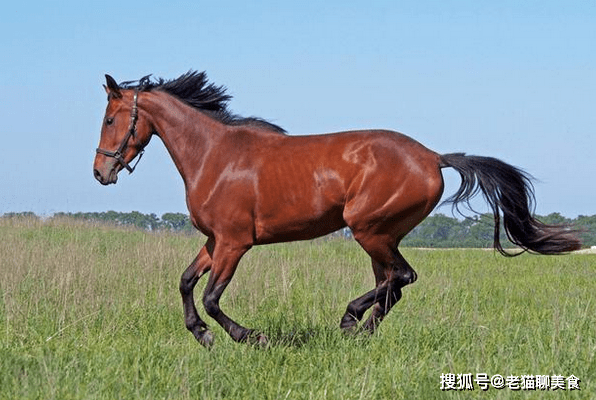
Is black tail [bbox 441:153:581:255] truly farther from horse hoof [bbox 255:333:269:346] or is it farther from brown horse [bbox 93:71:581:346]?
horse hoof [bbox 255:333:269:346]

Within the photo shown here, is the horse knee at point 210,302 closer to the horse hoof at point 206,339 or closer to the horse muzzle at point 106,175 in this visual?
the horse hoof at point 206,339

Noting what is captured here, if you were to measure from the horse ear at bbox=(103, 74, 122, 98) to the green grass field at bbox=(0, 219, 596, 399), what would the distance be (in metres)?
1.97

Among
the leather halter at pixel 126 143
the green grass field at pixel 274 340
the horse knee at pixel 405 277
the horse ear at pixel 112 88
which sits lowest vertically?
Answer: the green grass field at pixel 274 340

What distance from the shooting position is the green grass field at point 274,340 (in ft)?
16.0

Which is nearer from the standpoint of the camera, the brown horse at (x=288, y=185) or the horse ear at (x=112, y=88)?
the brown horse at (x=288, y=185)

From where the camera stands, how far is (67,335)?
6.57m

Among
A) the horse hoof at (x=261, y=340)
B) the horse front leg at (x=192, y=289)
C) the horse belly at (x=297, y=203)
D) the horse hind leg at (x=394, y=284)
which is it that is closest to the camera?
the horse hoof at (x=261, y=340)

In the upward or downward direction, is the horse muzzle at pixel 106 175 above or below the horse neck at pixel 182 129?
below

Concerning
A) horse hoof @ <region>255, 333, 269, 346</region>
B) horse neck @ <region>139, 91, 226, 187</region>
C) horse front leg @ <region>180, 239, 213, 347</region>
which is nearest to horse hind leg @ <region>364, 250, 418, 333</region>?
horse hoof @ <region>255, 333, 269, 346</region>

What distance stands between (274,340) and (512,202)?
2360 mm

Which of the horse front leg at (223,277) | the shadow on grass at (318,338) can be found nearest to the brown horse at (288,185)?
the horse front leg at (223,277)

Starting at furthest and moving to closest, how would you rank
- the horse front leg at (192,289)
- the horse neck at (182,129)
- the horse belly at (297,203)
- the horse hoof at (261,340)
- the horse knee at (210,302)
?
the horse neck at (182,129) < the horse front leg at (192,289) < the horse belly at (297,203) < the horse knee at (210,302) < the horse hoof at (261,340)

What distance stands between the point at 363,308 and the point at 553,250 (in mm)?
1759

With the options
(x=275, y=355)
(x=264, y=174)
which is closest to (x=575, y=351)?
(x=275, y=355)
